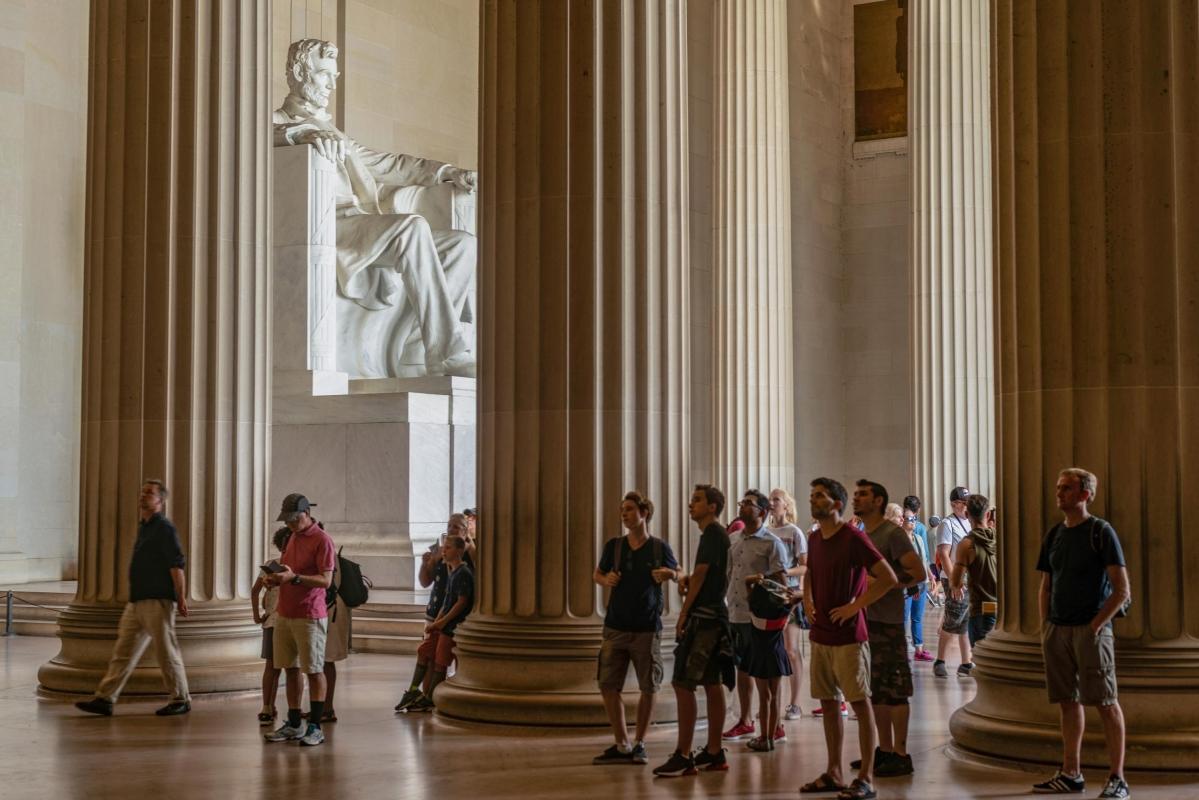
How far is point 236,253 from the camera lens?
1225cm

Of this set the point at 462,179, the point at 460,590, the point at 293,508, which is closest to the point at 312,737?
the point at 293,508

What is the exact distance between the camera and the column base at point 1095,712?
766 centimetres

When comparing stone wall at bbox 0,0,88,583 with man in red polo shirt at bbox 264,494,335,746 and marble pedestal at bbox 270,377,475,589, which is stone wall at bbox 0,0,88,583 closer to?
marble pedestal at bbox 270,377,475,589

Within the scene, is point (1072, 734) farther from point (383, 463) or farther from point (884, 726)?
point (383, 463)

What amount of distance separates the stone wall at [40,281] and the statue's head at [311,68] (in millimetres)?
3935

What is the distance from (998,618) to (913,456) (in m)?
13.6

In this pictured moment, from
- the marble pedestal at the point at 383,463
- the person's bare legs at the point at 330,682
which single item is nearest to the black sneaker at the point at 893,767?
the person's bare legs at the point at 330,682

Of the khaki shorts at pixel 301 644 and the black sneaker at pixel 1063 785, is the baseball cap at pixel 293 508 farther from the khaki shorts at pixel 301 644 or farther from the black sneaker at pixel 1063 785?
the black sneaker at pixel 1063 785

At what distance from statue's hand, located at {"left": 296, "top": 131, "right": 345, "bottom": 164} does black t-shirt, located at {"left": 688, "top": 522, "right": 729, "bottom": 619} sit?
1201cm

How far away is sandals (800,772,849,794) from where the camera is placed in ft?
24.6

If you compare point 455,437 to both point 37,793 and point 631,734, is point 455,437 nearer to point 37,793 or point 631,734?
point 631,734

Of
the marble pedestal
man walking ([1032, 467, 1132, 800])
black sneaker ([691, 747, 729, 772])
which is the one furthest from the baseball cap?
the marble pedestal

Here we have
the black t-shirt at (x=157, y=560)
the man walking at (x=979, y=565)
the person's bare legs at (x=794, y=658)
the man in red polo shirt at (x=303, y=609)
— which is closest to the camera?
the man in red polo shirt at (x=303, y=609)

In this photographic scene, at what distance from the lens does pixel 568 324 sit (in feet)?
32.9
